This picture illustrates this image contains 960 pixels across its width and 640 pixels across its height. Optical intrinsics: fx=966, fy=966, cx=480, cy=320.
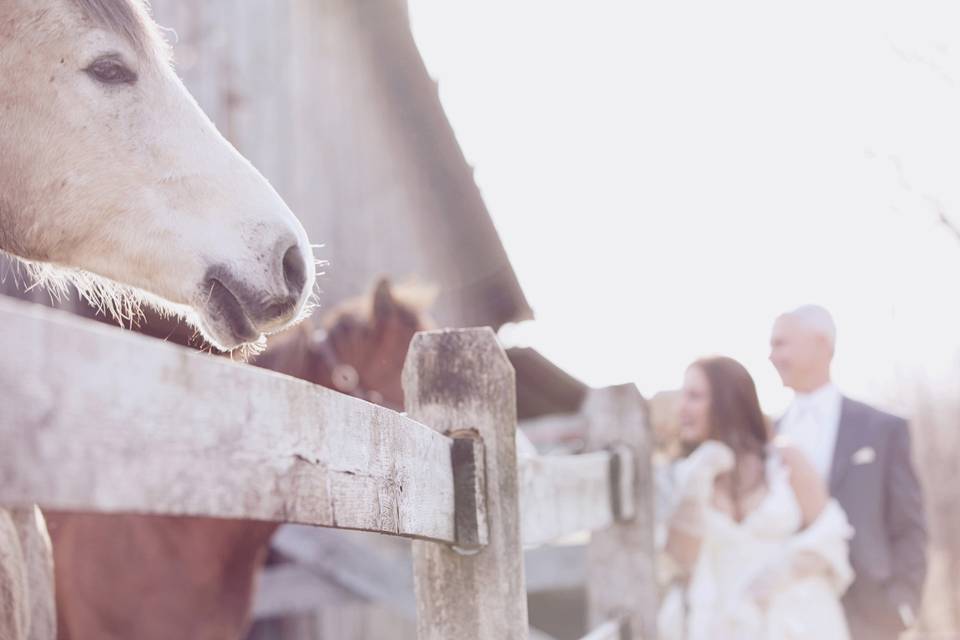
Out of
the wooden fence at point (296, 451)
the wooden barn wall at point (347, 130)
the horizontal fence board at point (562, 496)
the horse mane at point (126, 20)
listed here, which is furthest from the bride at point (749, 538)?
the wooden barn wall at point (347, 130)

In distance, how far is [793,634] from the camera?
3.33 metres

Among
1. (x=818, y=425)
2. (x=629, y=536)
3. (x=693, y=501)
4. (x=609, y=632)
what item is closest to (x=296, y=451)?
(x=609, y=632)

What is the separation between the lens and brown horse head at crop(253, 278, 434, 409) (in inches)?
164

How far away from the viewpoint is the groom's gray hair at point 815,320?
13.4 ft

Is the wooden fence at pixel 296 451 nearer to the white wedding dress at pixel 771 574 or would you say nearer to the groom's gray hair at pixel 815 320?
the white wedding dress at pixel 771 574

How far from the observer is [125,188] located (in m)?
2.02

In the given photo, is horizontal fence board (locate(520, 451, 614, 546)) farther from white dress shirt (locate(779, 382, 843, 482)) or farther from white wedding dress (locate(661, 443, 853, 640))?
white dress shirt (locate(779, 382, 843, 482))

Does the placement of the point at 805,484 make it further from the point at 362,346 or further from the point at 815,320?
the point at 362,346

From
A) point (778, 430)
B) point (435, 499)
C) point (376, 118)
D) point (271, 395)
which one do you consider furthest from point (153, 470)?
point (376, 118)

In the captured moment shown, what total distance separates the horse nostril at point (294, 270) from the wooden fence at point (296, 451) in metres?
0.45

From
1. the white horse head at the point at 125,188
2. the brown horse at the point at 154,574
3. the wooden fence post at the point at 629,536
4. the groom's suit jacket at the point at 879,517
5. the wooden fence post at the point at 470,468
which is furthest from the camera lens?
the groom's suit jacket at the point at 879,517

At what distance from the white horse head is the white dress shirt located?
2.65m

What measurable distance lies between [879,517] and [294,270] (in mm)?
2741

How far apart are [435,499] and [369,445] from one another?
0.31 meters
